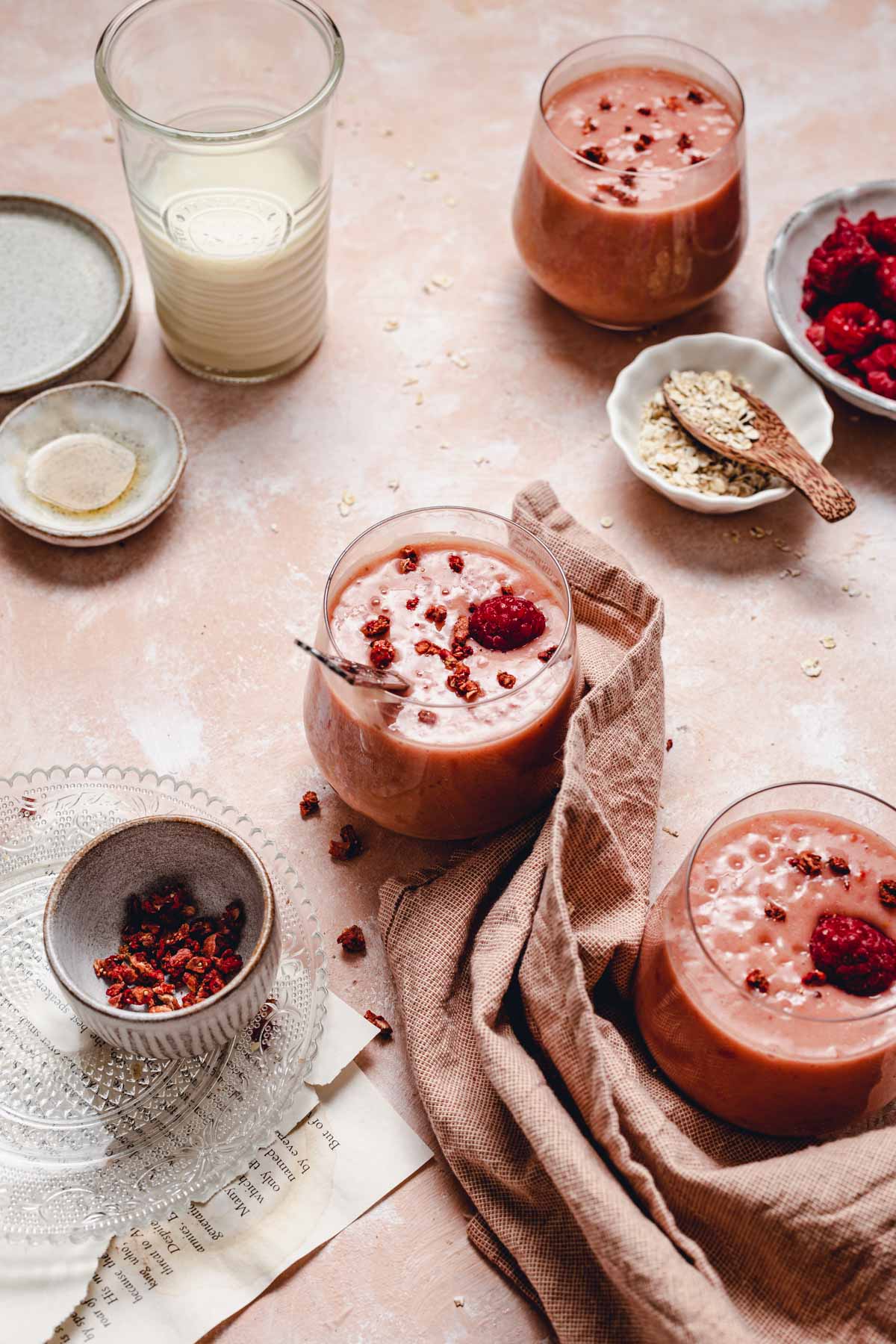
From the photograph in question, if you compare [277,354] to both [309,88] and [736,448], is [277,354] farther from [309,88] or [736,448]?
[736,448]

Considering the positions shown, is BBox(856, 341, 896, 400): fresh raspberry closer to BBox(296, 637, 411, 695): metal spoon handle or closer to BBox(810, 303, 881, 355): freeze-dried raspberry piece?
BBox(810, 303, 881, 355): freeze-dried raspberry piece

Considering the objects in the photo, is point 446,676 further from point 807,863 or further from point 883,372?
point 883,372

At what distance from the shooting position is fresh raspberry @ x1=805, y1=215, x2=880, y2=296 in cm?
182

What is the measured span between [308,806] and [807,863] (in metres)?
0.55

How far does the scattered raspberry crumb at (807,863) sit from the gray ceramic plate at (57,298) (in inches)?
44.8

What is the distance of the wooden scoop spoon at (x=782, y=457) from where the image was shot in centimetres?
165

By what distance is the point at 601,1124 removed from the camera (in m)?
1.18

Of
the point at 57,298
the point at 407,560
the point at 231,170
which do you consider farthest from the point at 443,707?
the point at 57,298

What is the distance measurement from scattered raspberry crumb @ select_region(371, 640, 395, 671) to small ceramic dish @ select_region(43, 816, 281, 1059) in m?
0.22

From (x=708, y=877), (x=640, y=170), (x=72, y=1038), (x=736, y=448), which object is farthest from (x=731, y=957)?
(x=640, y=170)

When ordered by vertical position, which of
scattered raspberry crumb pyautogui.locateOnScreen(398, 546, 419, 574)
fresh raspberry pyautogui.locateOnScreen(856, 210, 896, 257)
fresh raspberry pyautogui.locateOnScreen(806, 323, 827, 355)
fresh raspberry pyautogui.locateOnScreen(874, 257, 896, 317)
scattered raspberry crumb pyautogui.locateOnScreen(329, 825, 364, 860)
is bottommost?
scattered raspberry crumb pyautogui.locateOnScreen(329, 825, 364, 860)

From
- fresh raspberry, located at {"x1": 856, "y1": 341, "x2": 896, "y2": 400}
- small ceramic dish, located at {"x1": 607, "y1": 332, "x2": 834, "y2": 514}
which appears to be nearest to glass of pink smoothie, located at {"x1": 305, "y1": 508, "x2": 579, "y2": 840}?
small ceramic dish, located at {"x1": 607, "y1": 332, "x2": 834, "y2": 514}

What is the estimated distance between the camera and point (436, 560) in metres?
1.43

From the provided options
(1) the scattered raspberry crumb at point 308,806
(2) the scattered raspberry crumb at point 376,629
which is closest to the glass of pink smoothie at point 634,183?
(2) the scattered raspberry crumb at point 376,629
